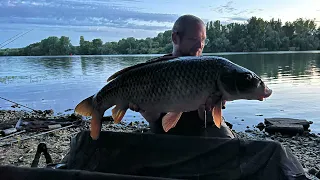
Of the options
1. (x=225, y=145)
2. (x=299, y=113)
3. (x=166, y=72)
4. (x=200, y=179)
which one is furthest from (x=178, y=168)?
(x=299, y=113)

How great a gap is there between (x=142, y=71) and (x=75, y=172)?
752mm

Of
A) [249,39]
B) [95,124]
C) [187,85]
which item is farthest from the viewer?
[249,39]

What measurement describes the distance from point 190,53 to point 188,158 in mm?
912

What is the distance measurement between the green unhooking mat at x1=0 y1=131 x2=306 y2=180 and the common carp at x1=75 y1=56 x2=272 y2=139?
183mm

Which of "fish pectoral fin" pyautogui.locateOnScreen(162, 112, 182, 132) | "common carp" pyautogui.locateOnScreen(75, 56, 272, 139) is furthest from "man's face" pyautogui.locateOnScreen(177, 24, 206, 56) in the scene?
"fish pectoral fin" pyautogui.locateOnScreen(162, 112, 182, 132)

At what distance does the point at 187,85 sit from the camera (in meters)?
2.09

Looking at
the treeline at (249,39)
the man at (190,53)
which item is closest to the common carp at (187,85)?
the man at (190,53)

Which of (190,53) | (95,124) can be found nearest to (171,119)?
(95,124)

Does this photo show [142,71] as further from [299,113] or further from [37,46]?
[37,46]

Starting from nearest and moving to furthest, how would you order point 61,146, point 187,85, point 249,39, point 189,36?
point 187,85, point 189,36, point 61,146, point 249,39

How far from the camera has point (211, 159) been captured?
7.36 ft

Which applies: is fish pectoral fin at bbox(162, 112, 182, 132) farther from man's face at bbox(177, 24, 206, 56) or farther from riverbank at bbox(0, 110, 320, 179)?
riverbank at bbox(0, 110, 320, 179)

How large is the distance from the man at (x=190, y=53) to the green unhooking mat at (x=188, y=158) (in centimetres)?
39

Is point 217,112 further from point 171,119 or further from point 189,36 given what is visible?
point 189,36
